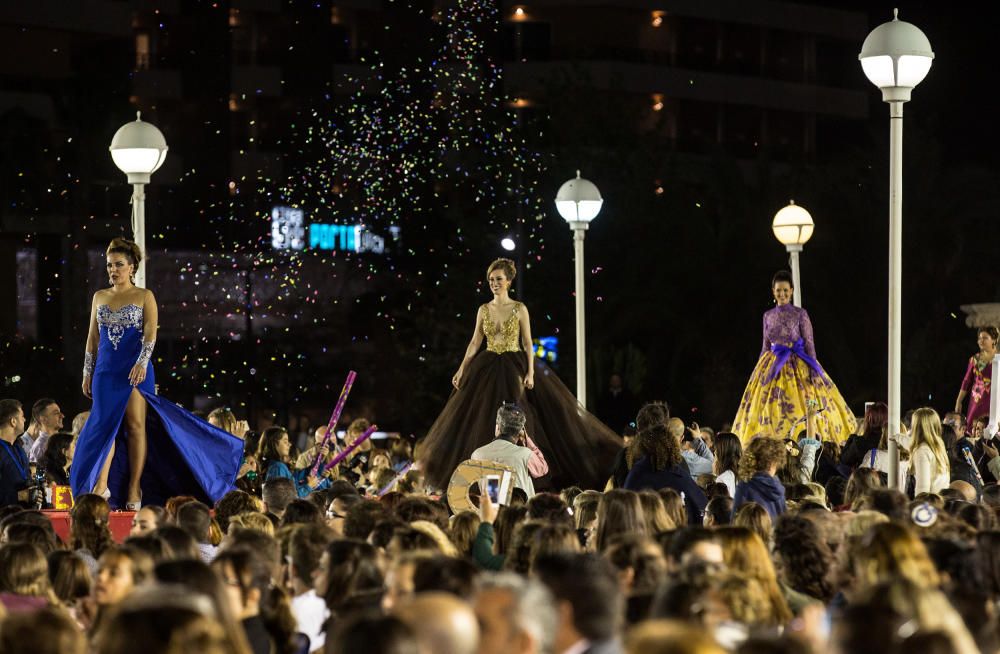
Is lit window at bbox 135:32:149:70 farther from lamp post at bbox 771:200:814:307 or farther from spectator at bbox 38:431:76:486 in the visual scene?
spectator at bbox 38:431:76:486

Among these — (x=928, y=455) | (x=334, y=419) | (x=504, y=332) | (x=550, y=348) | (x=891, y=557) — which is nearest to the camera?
(x=891, y=557)

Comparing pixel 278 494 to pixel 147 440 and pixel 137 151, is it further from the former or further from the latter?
pixel 137 151

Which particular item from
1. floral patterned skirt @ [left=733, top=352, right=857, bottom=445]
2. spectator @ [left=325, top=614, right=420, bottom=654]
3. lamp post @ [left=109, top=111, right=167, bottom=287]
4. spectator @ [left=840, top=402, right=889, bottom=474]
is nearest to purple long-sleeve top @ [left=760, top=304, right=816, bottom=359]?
floral patterned skirt @ [left=733, top=352, right=857, bottom=445]

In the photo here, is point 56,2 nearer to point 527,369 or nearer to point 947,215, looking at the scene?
point 947,215

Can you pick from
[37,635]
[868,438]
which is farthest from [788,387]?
[37,635]

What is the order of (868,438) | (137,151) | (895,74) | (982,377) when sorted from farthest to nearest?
(982,377)
(137,151)
(868,438)
(895,74)

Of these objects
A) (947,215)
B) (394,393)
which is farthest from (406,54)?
(947,215)

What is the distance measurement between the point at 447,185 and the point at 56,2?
12.4 m

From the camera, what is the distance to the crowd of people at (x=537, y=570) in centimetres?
513

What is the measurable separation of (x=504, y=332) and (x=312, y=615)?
8.82 metres

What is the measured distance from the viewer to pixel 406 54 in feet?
127

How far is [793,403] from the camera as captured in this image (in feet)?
61.7

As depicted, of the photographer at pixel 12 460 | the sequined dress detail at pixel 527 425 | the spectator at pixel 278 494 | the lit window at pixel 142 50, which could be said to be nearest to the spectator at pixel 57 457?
the photographer at pixel 12 460

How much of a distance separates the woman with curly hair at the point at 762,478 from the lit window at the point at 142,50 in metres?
39.7
